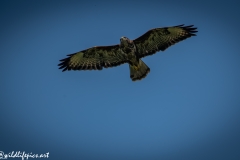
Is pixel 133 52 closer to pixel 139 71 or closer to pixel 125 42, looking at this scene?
pixel 125 42

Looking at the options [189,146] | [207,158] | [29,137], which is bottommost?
[207,158]

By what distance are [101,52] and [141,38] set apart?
129 centimetres

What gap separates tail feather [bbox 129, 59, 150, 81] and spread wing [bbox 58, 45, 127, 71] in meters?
0.38

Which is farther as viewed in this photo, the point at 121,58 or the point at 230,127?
the point at 230,127

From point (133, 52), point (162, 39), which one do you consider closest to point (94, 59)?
point (133, 52)

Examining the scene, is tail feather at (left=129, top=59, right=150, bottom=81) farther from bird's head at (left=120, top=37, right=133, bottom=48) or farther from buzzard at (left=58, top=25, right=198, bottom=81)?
bird's head at (left=120, top=37, right=133, bottom=48)

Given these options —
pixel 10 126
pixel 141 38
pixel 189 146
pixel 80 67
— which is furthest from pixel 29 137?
pixel 141 38

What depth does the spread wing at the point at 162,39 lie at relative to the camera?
9.48 meters

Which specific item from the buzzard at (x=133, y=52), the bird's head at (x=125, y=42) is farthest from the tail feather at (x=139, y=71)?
the bird's head at (x=125, y=42)

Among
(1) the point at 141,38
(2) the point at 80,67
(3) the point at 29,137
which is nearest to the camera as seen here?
(1) the point at 141,38

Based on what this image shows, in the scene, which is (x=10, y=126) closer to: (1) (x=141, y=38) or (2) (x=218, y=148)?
(2) (x=218, y=148)

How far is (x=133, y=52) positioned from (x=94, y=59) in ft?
4.40

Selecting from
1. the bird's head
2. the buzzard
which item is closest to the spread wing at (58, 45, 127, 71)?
the buzzard

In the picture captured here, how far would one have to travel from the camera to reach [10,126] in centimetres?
2286
